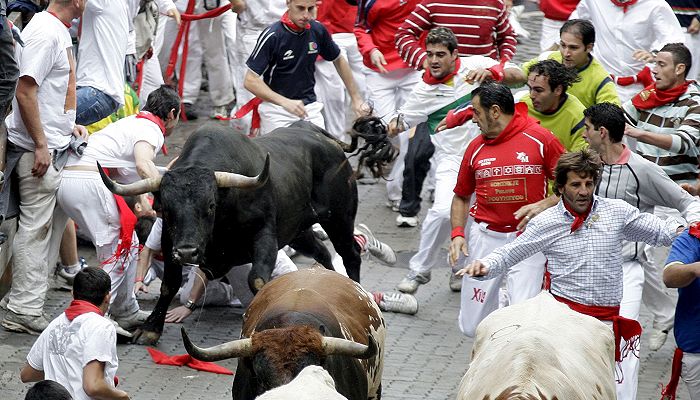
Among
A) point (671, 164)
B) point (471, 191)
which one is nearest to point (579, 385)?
point (471, 191)

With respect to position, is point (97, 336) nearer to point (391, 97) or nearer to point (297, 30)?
point (297, 30)

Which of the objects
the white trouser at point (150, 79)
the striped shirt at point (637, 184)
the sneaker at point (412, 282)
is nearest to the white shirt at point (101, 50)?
the white trouser at point (150, 79)

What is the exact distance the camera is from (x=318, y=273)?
8.09m

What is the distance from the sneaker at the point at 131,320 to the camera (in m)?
10.4

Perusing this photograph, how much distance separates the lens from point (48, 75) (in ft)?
32.4

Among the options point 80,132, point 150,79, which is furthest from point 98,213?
point 150,79

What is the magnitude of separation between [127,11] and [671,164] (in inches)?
182

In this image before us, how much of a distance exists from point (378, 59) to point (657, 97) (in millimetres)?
3560

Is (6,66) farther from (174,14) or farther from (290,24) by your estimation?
(174,14)

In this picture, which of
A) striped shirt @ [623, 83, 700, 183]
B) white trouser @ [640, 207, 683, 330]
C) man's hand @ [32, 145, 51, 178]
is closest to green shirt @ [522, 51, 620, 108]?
striped shirt @ [623, 83, 700, 183]

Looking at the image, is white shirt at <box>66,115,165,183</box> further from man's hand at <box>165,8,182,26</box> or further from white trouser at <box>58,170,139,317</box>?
man's hand at <box>165,8,182,26</box>

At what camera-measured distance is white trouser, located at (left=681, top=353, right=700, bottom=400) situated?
8.20 meters

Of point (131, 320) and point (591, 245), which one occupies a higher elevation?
point (591, 245)

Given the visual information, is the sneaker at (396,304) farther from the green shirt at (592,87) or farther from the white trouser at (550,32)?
the white trouser at (550,32)
